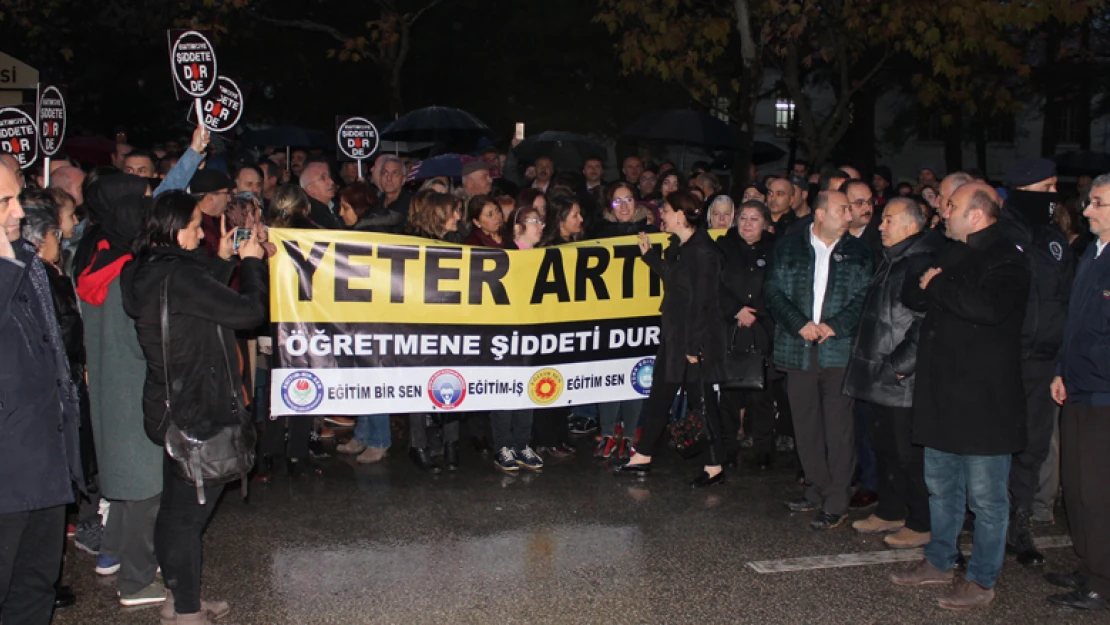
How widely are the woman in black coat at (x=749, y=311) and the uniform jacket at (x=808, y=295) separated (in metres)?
0.53

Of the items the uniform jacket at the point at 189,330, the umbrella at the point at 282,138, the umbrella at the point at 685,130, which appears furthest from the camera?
the umbrella at the point at 282,138

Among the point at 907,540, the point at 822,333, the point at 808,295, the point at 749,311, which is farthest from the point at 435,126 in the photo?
the point at 907,540

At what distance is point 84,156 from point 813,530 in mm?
13097

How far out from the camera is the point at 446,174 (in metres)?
11.9

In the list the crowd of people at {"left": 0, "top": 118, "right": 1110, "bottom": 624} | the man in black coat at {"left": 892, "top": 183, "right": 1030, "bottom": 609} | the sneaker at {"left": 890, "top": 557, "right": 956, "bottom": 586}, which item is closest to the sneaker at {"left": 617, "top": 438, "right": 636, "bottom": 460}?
the crowd of people at {"left": 0, "top": 118, "right": 1110, "bottom": 624}

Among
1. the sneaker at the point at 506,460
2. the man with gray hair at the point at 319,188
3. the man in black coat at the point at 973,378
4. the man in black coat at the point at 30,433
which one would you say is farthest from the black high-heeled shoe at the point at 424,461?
the man in black coat at the point at 30,433

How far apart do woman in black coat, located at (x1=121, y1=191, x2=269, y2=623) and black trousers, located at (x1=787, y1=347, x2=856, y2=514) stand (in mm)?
3601

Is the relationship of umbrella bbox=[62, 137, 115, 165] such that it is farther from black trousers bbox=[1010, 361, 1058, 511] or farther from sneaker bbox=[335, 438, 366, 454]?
black trousers bbox=[1010, 361, 1058, 511]

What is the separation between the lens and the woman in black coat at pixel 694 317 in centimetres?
761

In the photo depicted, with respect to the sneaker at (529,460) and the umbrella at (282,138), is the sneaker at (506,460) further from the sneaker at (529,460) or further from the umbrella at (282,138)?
the umbrella at (282,138)

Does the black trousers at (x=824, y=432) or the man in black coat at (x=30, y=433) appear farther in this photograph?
the black trousers at (x=824, y=432)

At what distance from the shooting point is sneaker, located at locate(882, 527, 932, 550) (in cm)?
650

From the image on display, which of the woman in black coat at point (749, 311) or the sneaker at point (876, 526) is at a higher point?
the woman in black coat at point (749, 311)

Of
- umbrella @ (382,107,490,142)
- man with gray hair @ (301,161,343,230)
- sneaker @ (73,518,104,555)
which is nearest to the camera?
sneaker @ (73,518,104,555)
